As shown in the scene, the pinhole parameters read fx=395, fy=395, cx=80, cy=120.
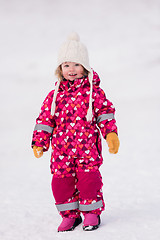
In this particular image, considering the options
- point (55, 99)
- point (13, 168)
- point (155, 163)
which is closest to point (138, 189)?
point (155, 163)

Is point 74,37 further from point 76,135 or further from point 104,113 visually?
point 76,135

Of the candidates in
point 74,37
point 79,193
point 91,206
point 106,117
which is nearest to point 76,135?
point 106,117

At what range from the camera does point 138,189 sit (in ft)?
15.5

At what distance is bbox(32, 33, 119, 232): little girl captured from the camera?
11.1 feet

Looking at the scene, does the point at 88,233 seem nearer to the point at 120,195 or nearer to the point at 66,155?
the point at 66,155

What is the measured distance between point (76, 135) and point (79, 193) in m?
0.53

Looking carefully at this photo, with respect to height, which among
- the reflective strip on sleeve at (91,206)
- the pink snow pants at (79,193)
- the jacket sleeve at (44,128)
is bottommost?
the reflective strip on sleeve at (91,206)

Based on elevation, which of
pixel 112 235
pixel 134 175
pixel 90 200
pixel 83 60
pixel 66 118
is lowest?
pixel 112 235

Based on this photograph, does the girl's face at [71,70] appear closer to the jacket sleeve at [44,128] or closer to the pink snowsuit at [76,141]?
A: the pink snowsuit at [76,141]

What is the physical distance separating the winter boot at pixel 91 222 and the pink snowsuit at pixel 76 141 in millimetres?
52

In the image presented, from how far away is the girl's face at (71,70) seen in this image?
3480 mm

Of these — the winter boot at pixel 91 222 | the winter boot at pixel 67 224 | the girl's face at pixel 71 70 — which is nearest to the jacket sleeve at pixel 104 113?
the girl's face at pixel 71 70

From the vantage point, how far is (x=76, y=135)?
11.0 feet

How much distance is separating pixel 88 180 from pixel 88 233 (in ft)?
1.43
